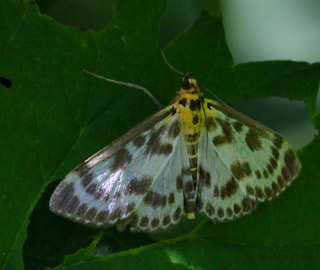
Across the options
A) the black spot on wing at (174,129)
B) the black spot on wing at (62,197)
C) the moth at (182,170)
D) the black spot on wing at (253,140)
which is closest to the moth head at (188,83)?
the moth at (182,170)

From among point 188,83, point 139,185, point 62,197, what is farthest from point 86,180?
point 188,83

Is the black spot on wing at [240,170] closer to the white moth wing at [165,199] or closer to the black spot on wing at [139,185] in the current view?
the white moth wing at [165,199]

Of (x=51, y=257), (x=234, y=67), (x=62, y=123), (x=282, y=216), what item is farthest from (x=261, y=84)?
(x=51, y=257)

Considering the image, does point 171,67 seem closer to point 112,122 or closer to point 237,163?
point 112,122

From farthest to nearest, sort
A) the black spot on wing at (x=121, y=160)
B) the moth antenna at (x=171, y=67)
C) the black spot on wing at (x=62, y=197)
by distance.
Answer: the moth antenna at (x=171, y=67)
the black spot on wing at (x=121, y=160)
the black spot on wing at (x=62, y=197)

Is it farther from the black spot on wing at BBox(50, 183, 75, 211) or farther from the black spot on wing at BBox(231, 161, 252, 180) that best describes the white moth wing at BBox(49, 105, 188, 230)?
the black spot on wing at BBox(231, 161, 252, 180)
